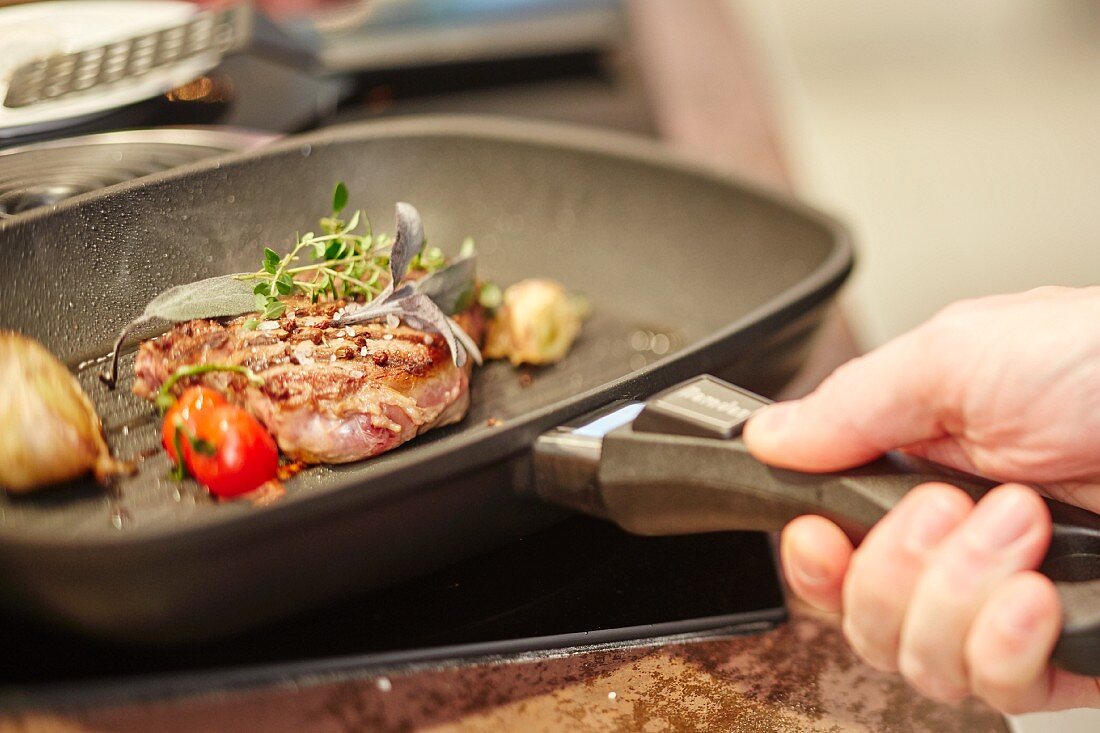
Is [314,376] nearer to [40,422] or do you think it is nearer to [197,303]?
[197,303]

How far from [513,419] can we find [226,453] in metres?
0.24

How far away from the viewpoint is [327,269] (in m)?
0.86

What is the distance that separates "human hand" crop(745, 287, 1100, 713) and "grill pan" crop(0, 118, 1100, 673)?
0.03 m

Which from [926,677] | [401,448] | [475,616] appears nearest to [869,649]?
[926,677]

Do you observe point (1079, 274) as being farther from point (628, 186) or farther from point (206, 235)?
point (206, 235)

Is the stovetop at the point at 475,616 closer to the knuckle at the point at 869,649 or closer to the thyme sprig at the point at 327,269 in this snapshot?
the knuckle at the point at 869,649

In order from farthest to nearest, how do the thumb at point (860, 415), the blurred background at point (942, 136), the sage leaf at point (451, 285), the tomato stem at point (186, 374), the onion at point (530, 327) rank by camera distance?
the blurred background at point (942, 136), the onion at point (530, 327), the sage leaf at point (451, 285), the tomato stem at point (186, 374), the thumb at point (860, 415)

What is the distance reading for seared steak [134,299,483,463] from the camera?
0.81 meters

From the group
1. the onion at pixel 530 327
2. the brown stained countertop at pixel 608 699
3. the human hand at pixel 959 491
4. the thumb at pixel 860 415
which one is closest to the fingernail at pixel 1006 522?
the human hand at pixel 959 491

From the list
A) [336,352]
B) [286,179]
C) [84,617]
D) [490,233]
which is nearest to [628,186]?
[490,233]

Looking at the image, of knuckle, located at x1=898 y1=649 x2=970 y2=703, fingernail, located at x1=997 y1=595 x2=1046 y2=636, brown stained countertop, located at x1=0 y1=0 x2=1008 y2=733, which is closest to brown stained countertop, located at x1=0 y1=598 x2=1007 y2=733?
brown stained countertop, located at x1=0 y1=0 x2=1008 y2=733

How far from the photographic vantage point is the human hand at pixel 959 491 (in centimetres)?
60

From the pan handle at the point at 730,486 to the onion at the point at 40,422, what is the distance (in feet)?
1.20

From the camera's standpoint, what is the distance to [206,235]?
0.84 m
